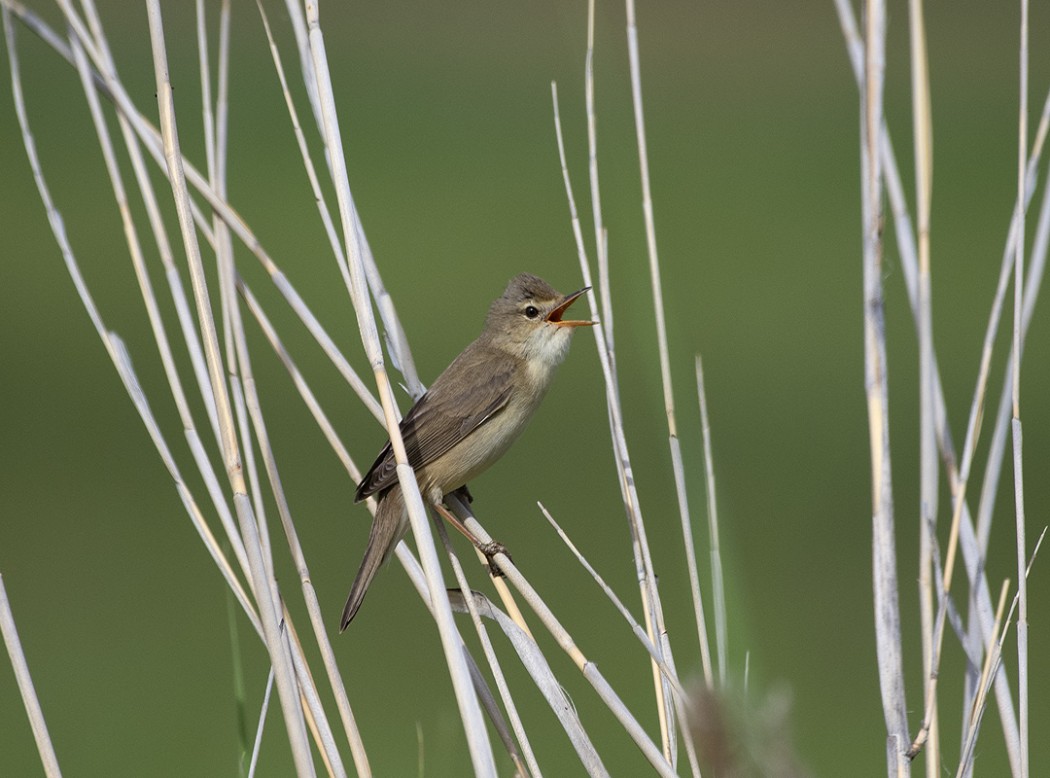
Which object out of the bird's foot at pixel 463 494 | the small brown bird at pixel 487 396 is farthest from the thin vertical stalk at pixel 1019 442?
the bird's foot at pixel 463 494

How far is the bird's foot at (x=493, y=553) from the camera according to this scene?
8.55 ft

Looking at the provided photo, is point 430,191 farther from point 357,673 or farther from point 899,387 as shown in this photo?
point 357,673

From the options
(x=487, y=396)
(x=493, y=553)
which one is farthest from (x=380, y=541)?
(x=487, y=396)

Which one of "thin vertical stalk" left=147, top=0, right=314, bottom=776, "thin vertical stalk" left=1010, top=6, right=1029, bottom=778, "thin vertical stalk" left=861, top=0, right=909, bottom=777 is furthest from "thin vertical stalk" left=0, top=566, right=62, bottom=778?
"thin vertical stalk" left=1010, top=6, right=1029, bottom=778

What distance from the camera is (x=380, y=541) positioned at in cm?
290

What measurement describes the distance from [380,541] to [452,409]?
1.93 feet

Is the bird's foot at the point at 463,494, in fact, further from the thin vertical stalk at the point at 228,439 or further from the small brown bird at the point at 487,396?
the thin vertical stalk at the point at 228,439

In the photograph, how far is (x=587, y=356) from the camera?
11.6 meters

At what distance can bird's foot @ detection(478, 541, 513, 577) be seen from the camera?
8.55 feet

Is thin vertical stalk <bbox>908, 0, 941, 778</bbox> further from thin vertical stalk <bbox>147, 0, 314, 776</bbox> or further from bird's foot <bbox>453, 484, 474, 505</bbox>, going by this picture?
bird's foot <bbox>453, 484, 474, 505</bbox>

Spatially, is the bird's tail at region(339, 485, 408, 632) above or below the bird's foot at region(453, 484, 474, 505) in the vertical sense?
above

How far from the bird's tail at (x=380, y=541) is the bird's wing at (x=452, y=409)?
0.20m

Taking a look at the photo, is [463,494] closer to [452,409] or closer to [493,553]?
[452,409]

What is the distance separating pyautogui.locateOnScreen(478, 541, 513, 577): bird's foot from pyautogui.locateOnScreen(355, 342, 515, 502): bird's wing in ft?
1.33
